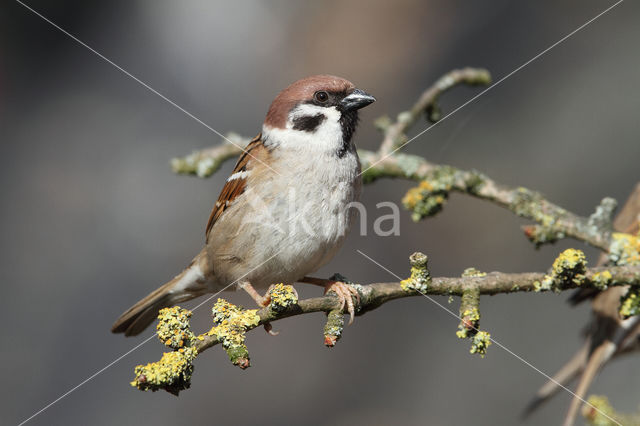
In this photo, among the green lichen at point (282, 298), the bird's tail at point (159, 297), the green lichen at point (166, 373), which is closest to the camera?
the green lichen at point (166, 373)

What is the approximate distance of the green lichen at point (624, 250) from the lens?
8.87 feet

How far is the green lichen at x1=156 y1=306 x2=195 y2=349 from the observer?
191cm

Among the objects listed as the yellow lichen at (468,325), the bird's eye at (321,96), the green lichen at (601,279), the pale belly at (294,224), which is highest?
the bird's eye at (321,96)

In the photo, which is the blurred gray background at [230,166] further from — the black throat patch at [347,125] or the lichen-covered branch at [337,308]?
the lichen-covered branch at [337,308]

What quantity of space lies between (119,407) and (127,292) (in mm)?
885

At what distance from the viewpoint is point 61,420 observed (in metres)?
4.66

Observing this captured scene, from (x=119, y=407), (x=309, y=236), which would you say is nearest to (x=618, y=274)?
(x=309, y=236)

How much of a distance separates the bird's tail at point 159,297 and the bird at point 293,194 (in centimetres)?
12

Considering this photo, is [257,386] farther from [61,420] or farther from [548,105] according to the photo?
[548,105]

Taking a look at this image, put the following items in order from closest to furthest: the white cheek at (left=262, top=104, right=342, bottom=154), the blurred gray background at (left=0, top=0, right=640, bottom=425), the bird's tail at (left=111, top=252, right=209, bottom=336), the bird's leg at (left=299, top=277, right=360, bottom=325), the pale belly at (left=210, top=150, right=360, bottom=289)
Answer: the bird's leg at (left=299, top=277, right=360, bottom=325)
the pale belly at (left=210, top=150, right=360, bottom=289)
the white cheek at (left=262, top=104, right=342, bottom=154)
the bird's tail at (left=111, top=252, right=209, bottom=336)
the blurred gray background at (left=0, top=0, right=640, bottom=425)

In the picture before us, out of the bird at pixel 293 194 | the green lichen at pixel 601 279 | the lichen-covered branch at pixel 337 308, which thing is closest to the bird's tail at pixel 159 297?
the bird at pixel 293 194

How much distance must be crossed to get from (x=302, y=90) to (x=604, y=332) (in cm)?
190

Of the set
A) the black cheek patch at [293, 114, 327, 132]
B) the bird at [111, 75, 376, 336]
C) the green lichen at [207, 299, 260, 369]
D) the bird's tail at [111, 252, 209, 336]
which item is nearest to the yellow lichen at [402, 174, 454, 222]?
the bird at [111, 75, 376, 336]

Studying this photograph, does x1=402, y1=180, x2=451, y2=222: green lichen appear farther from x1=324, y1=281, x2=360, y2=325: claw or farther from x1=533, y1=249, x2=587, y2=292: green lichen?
x1=533, y1=249, x2=587, y2=292: green lichen
